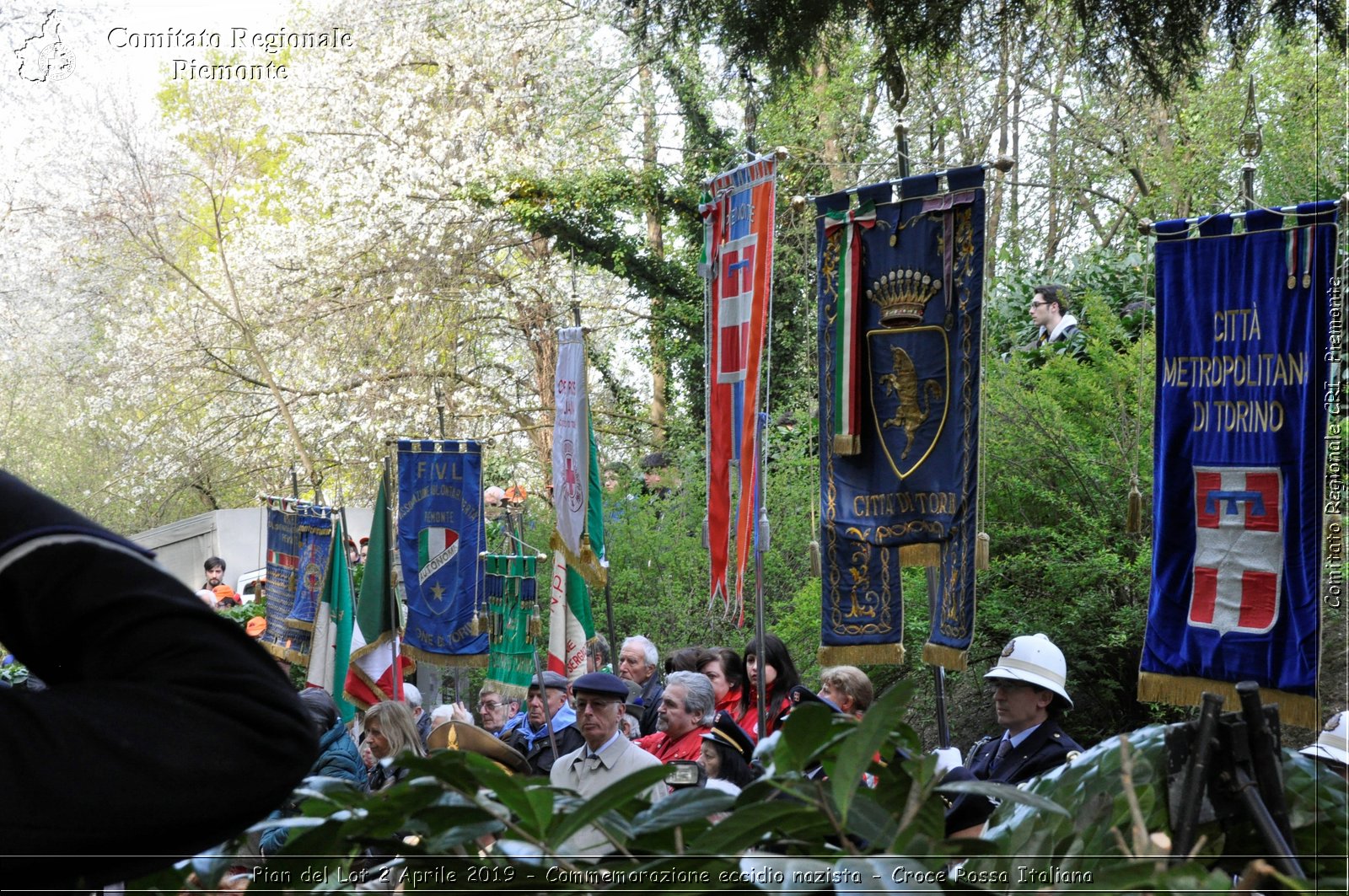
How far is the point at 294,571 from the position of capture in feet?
40.2

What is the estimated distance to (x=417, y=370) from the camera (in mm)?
19062

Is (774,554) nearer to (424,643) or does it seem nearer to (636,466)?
(424,643)

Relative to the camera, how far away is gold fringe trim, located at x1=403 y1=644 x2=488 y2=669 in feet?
34.1

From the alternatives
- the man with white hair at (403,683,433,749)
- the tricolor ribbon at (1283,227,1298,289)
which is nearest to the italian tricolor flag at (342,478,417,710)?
the man with white hair at (403,683,433,749)

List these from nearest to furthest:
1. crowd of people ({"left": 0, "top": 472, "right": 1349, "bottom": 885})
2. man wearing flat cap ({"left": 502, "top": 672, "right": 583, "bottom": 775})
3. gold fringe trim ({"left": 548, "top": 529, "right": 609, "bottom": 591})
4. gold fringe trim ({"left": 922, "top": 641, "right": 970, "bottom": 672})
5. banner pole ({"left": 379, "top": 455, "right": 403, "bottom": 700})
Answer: crowd of people ({"left": 0, "top": 472, "right": 1349, "bottom": 885}) → gold fringe trim ({"left": 922, "top": 641, "right": 970, "bottom": 672}) → man wearing flat cap ({"left": 502, "top": 672, "right": 583, "bottom": 775}) → gold fringe trim ({"left": 548, "top": 529, "right": 609, "bottom": 591}) → banner pole ({"left": 379, "top": 455, "right": 403, "bottom": 700})

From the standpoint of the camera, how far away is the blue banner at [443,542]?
1042 cm

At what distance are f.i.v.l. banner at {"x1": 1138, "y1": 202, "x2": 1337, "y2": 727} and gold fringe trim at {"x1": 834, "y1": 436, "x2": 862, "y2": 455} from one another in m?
1.26

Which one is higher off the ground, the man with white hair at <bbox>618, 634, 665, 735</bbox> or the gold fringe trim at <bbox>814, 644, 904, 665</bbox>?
the gold fringe trim at <bbox>814, 644, 904, 665</bbox>

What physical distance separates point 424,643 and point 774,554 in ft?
10.7

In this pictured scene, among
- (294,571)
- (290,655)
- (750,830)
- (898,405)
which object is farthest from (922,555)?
(294,571)

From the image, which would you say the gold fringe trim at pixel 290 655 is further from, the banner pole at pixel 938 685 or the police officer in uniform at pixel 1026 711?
the police officer in uniform at pixel 1026 711

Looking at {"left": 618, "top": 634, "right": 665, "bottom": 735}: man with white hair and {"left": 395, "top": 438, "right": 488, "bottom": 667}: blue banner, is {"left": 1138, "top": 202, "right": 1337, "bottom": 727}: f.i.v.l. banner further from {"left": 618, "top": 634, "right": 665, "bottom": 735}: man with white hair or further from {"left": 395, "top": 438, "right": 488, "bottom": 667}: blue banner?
{"left": 395, "top": 438, "right": 488, "bottom": 667}: blue banner

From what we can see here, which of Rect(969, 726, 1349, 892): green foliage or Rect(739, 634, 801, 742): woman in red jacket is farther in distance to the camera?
Rect(739, 634, 801, 742): woman in red jacket

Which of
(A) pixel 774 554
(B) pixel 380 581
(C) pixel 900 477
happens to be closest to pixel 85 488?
(B) pixel 380 581
